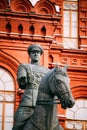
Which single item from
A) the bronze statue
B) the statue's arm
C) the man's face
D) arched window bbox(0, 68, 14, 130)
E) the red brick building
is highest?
the red brick building

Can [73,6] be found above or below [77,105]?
above

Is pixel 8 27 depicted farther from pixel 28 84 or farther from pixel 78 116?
pixel 28 84

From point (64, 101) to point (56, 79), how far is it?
1.06 ft

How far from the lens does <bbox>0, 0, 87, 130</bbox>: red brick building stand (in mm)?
18344

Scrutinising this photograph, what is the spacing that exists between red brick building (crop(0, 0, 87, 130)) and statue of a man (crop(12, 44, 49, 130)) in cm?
953

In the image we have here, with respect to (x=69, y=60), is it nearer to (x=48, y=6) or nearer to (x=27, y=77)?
(x=48, y=6)

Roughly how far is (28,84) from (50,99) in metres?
0.75

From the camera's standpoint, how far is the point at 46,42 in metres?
18.7

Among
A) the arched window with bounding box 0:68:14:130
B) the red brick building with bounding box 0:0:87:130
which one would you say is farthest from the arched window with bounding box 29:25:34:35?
the arched window with bounding box 0:68:14:130

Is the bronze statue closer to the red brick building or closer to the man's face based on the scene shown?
the man's face

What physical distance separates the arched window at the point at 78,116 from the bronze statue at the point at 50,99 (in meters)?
12.1

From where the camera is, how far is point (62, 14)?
2139 cm

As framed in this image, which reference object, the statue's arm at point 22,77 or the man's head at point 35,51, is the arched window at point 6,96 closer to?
the man's head at point 35,51

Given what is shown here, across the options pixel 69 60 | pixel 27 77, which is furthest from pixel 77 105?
pixel 27 77
